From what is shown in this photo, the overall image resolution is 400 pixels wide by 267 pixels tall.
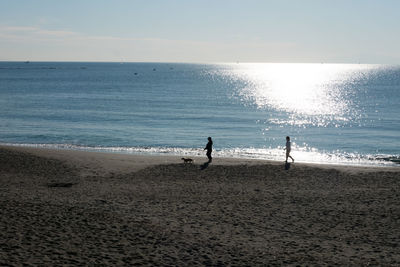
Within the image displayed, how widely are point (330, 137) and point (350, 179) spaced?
72.3ft

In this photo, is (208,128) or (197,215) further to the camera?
(208,128)

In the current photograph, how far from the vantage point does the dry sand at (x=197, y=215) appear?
11.8 metres

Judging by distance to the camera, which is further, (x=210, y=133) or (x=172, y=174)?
(x=210, y=133)

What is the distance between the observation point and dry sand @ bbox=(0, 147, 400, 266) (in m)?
11.8

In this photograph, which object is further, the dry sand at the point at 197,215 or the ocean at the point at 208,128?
the ocean at the point at 208,128

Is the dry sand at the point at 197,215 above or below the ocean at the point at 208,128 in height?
below

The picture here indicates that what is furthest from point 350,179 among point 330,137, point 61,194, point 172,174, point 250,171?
point 330,137

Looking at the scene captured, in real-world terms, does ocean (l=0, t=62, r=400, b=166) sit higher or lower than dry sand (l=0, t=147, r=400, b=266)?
higher

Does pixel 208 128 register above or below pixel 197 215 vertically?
above

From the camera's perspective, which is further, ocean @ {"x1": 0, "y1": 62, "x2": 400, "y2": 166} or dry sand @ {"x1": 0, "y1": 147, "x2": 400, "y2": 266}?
ocean @ {"x1": 0, "y1": 62, "x2": 400, "y2": 166}

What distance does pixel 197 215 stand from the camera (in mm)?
15711

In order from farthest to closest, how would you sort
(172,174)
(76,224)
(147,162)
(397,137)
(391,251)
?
(397,137)
(147,162)
(172,174)
(76,224)
(391,251)

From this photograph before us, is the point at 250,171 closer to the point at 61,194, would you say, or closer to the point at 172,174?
the point at 172,174

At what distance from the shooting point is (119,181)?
2177 centimetres
